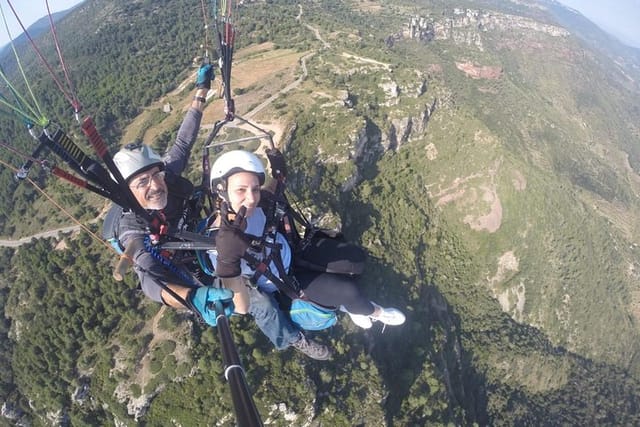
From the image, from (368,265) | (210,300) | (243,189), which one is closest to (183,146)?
(243,189)

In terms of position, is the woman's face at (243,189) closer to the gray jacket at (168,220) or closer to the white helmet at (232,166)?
the white helmet at (232,166)

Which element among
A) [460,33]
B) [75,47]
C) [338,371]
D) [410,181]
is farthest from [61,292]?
[460,33]

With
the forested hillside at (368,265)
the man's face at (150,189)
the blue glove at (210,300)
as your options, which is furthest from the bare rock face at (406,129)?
the blue glove at (210,300)

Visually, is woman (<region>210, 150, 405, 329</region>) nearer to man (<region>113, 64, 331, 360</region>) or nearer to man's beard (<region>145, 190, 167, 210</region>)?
man (<region>113, 64, 331, 360</region>)

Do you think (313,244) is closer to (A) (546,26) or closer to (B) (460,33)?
(B) (460,33)

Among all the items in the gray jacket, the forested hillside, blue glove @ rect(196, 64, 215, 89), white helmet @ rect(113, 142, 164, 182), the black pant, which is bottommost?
the forested hillside

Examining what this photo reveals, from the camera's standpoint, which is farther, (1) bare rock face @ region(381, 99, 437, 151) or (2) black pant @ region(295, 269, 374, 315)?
(1) bare rock face @ region(381, 99, 437, 151)

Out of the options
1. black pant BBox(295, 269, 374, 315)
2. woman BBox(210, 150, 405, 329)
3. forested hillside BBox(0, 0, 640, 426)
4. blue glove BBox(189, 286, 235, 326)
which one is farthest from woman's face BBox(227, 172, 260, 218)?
forested hillside BBox(0, 0, 640, 426)
